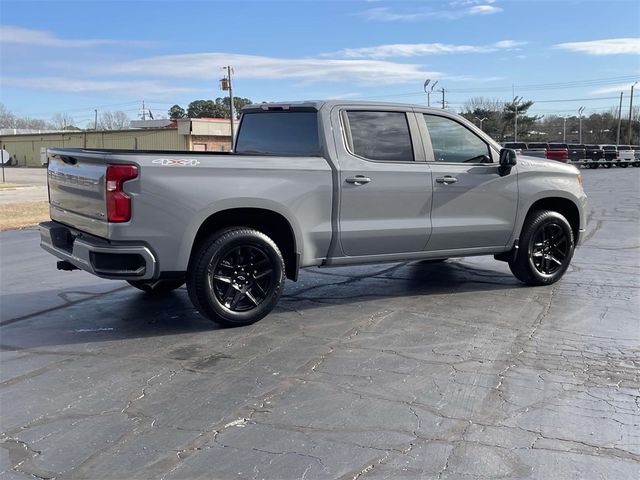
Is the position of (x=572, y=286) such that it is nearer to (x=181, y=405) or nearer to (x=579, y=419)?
(x=579, y=419)

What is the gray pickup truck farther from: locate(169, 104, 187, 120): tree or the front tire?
locate(169, 104, 187, 120): tree

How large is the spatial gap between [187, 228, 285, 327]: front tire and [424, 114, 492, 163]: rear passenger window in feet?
6.91

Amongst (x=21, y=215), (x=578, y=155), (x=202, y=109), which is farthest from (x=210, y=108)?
(x=21, y=215)

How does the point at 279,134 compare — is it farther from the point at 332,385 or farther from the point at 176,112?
the point at 176,112

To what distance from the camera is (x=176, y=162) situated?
5.04m

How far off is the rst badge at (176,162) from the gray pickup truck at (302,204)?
0.04 ft

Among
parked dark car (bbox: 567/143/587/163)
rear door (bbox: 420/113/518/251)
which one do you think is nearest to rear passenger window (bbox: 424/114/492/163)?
rear door (bbox: 420/113/518/251)

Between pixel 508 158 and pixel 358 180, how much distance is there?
1807 millimetres

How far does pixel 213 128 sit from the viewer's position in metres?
60.3

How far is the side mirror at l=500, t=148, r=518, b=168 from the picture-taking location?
21.4 feet

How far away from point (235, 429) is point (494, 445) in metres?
1.46

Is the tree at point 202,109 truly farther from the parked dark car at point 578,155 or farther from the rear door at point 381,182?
the rear door at point 381,182

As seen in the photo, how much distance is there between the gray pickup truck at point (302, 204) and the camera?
5.01 meters

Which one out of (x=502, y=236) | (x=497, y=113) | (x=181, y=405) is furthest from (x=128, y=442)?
(x=497, y=113)
